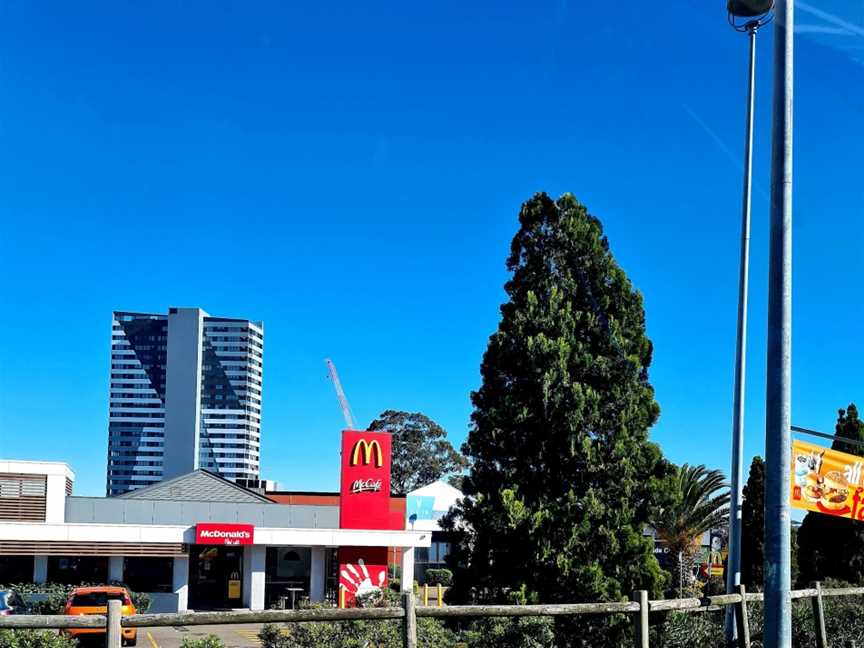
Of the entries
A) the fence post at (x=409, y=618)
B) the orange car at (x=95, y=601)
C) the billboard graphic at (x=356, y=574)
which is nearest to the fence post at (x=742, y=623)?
the fence post at (x=409, y=618)

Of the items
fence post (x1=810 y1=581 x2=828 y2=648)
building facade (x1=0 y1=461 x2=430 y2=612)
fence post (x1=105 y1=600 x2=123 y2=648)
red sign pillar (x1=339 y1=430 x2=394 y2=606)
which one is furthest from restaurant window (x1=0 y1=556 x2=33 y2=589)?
fence post (x1=105 y1=600 x2=123 y2=648)

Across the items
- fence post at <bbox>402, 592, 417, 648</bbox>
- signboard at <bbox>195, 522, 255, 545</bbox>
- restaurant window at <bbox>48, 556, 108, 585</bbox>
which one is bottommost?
restaurant window at <bbox>48, 556, 108, 585</bbox>

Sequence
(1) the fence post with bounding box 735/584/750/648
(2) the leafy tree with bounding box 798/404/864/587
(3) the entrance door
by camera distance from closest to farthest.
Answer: (1) the fence post with bounding box 735/584/750/648 < (2) the leafy tree with bounding box 798/404/864/587 < (3) the entrance door

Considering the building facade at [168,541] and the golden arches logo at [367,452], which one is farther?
the building facade at [168,541]

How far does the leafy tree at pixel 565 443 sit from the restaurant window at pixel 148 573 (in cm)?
2550

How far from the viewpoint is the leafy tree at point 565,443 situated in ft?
53.0

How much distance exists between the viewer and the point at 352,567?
3036 centimetres

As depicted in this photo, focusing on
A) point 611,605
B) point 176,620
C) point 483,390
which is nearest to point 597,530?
point 483,390

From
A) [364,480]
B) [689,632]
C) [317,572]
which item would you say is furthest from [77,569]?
[689,632]

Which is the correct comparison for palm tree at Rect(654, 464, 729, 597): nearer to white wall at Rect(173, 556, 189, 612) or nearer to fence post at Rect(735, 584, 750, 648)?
white wall at Rect(173, 556, 189, 612)

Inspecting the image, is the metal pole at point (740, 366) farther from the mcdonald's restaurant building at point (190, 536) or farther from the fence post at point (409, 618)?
the mcdonald's restaurant building at point (190, 536)

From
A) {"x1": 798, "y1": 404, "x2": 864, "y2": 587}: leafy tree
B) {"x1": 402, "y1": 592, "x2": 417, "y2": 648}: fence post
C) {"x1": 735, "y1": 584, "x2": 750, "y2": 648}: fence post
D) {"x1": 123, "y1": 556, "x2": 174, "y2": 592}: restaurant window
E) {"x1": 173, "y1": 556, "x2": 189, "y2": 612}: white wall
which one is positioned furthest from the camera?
{"x1": 123, "y1": 556, "x2": 174, "y2": 592}: restaurant window

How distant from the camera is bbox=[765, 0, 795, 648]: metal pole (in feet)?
25.9

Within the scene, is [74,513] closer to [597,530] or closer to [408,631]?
[597,530]
